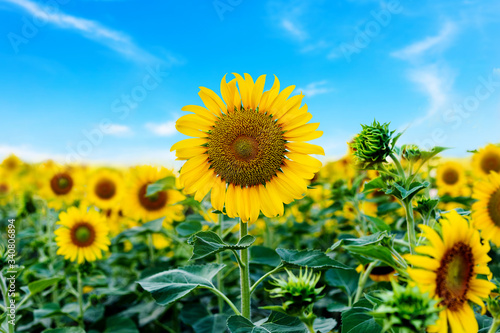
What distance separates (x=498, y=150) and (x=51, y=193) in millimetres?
4435

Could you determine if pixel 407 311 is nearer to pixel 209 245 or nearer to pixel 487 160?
pixel 209 245

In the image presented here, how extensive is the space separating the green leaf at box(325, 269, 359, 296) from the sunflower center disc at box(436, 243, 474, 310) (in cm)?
102

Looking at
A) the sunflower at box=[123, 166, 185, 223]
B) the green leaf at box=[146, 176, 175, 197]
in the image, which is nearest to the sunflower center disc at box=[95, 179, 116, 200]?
the sunflower at box=[123, 166, 185, 223]

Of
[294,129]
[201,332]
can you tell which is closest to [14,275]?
[201,332]

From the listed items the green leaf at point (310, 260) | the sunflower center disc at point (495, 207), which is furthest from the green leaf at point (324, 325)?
the sunflower center disc at point (495, 207)

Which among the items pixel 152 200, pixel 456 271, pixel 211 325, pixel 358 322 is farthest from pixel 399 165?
pixel 152 200

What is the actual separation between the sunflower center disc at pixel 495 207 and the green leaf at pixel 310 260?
1.14 meters

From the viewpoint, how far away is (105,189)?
4.14m

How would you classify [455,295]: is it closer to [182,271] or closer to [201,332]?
[182,271]

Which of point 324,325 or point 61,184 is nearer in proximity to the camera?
point 324,325

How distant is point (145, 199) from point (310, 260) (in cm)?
239

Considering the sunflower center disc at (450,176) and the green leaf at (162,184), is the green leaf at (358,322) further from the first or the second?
the sunflower center disc at (450,176)

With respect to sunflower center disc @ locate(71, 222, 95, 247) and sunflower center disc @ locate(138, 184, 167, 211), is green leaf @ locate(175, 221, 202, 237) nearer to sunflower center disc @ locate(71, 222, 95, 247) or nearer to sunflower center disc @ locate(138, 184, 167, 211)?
sunflower center disc @ locate(71, 222, 95, 247)

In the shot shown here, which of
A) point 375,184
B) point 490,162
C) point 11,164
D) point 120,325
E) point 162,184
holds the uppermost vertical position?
point 11,164
